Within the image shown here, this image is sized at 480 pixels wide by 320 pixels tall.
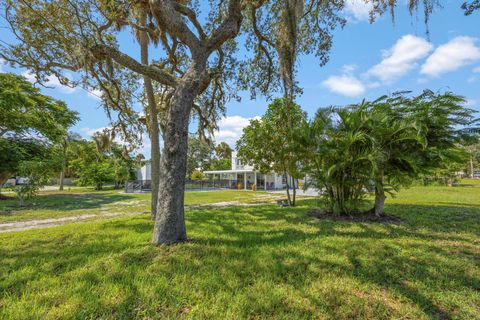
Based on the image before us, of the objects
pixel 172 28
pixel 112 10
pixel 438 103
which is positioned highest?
pixel 112 10

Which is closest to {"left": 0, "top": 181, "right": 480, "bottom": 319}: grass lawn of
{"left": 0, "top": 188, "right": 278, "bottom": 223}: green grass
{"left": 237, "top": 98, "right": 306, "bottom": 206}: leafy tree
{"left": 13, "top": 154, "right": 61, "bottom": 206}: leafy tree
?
{"left": 237, "top": 98, "right": 306, "bottom": 206}: leafy tree

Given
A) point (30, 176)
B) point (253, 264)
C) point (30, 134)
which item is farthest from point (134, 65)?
point (30, 134)

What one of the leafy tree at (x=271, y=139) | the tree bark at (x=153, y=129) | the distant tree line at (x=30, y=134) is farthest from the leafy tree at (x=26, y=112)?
the leafy tree at (x=271, y=139)

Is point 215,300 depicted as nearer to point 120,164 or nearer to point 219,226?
point 219,226

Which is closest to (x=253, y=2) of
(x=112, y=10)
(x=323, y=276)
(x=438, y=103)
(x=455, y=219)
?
(x=112, y=10)

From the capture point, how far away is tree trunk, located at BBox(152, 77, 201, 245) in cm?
361

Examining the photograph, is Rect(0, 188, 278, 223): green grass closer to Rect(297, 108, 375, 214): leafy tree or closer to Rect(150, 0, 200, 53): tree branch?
Rect(297, 108, 375, 214): leafy tree

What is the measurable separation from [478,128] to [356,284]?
5256mm

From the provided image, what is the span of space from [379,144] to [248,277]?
4.65m

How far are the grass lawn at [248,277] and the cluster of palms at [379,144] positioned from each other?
1561 millimetres

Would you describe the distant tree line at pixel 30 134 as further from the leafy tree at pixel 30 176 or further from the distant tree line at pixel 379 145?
the distant tree line at pixel 379 145

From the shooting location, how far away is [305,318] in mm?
1910

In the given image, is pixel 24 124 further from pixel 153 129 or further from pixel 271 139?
pixel 271 139

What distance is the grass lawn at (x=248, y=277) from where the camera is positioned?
2.03 meters
